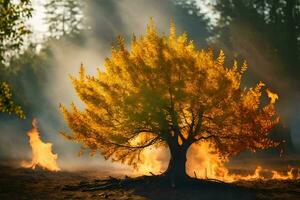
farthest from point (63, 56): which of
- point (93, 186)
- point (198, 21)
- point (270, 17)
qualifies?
point (93, 186)

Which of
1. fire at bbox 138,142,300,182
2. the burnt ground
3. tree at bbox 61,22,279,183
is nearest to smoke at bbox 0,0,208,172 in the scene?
fire at bbox 138,142,300,182

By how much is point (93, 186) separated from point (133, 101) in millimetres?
4308

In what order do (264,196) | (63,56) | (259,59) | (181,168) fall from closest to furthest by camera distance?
(264,196), (181,168), (259,59), (63,56)

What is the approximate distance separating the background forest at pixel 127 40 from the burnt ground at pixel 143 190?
42.8ft

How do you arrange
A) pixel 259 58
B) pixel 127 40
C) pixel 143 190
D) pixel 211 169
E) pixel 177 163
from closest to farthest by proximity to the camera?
pixel 143 190
pixel 177 163
pixel 211 169
pixel 259 58
pixel 127 40

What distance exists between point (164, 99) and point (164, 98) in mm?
43

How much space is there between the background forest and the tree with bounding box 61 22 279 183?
15372 mm

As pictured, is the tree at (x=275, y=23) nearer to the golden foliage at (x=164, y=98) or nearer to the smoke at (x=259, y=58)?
the smoke at (x=259, y=58)

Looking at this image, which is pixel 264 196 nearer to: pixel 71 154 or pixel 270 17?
pixel 71 154

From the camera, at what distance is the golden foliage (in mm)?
18250

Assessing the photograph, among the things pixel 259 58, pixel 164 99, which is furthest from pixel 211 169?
pixel 259 58

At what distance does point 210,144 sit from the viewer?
1973 cm

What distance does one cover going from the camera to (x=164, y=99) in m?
18.5

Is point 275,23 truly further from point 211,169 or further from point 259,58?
point 211,169
